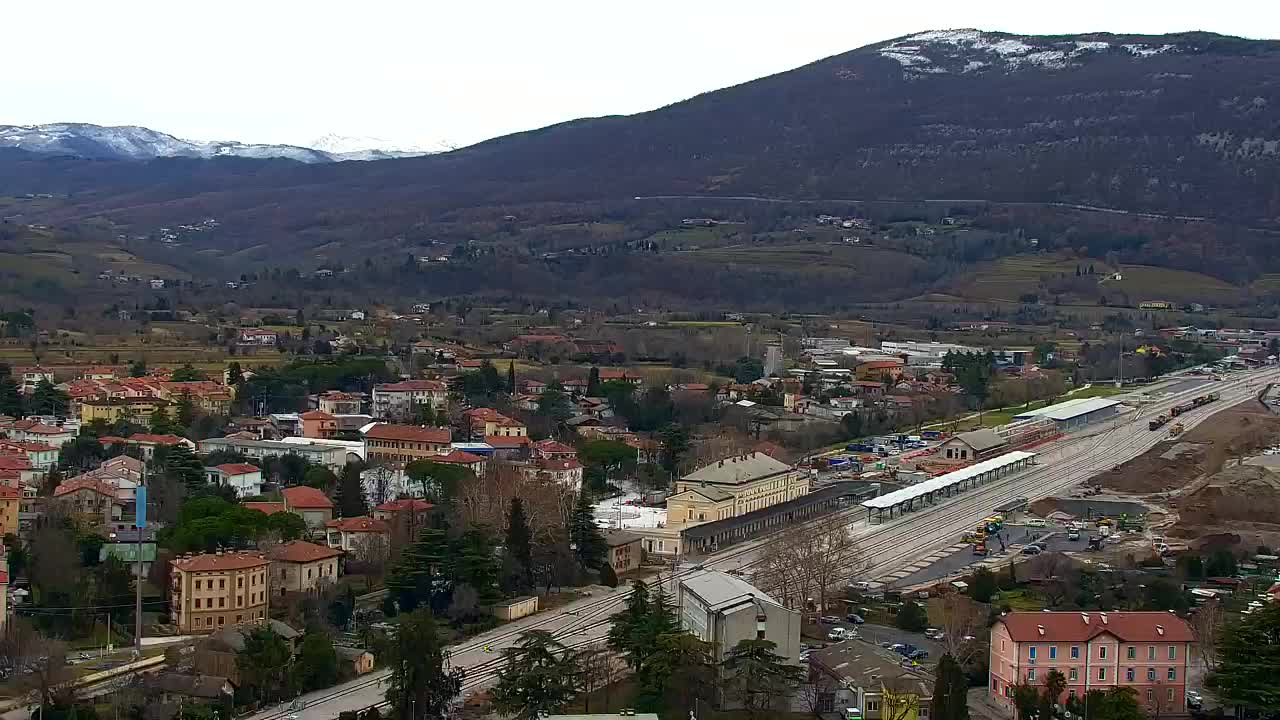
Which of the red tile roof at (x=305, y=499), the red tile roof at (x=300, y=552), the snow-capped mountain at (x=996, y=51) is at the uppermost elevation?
the snow-capped mountain at (x=996, y=51)

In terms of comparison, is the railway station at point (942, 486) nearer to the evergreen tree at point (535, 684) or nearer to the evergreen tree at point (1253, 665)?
the evergreen tree at point (1253, 665)

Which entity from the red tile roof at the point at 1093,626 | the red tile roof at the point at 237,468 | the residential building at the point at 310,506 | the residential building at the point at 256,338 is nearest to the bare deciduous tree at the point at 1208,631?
the red tile roof at the point at 1093,626

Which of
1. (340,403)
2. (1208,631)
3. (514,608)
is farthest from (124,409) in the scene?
(1208,631)

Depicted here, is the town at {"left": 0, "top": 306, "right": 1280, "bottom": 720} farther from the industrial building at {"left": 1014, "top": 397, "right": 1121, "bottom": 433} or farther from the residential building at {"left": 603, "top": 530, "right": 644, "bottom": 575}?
the industrial building at {"left": 1014, "top": 397, "right": 1121, "bottom": 433}

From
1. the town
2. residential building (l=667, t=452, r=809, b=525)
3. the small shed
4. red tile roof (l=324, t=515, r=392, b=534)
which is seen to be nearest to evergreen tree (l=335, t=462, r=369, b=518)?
the town

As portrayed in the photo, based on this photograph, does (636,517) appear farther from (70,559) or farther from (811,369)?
(811,369)
